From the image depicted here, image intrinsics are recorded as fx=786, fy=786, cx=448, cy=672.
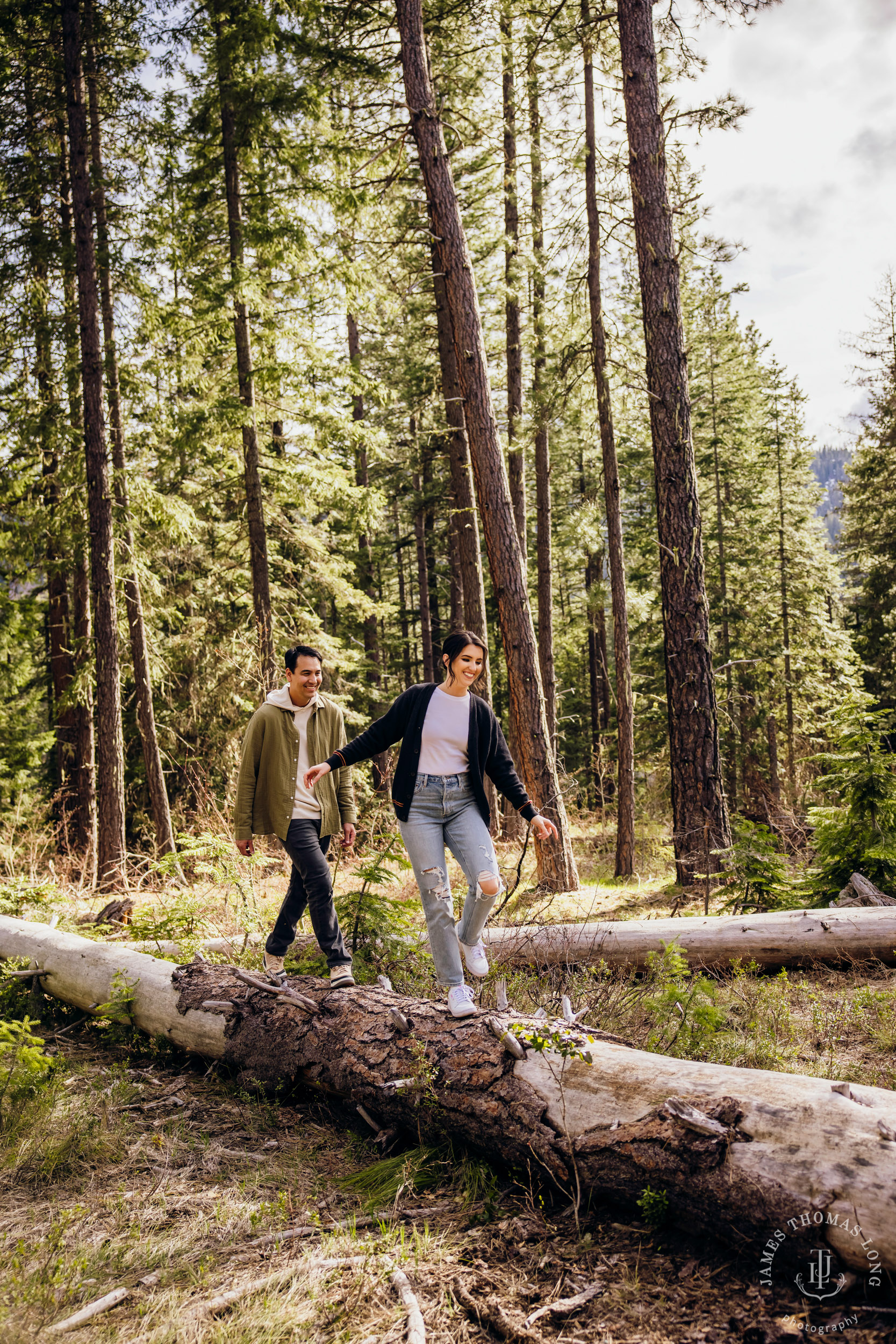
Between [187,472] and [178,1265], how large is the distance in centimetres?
1451

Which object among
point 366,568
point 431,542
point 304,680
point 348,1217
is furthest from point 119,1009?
point 431,542

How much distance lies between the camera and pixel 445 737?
467cm

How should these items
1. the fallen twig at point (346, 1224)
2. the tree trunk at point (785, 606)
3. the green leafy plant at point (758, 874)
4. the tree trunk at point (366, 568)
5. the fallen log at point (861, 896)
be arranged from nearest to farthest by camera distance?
the fallen twig at point (346, 1224) < the fallen log at point (861, 896) < the green leafy plant at point (758, 874) < the tree trunk at point (785, 606) < the tree trunk at point (366, 568)

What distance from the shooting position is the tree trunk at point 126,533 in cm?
1292

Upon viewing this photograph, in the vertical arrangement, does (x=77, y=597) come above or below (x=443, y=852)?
above

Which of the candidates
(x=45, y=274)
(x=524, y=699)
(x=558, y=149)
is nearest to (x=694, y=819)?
(x=524, y=699)

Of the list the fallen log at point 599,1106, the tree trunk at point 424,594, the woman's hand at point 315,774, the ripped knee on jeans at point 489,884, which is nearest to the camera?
the fallen log at point 599,1106

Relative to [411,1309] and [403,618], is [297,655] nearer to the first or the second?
[411,1309]

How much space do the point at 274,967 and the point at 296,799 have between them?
1.31 metres

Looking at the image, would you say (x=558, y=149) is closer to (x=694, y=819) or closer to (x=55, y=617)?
(x=694, y=819)

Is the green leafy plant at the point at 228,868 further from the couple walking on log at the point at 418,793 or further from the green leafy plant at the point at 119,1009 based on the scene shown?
the couple walking on log at the point at 418,793

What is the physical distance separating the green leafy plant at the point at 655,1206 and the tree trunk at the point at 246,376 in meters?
10.9

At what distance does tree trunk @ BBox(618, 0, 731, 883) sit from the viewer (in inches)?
343

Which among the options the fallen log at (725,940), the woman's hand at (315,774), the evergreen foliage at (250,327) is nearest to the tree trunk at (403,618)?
the evergreen foliage at (250,327)
